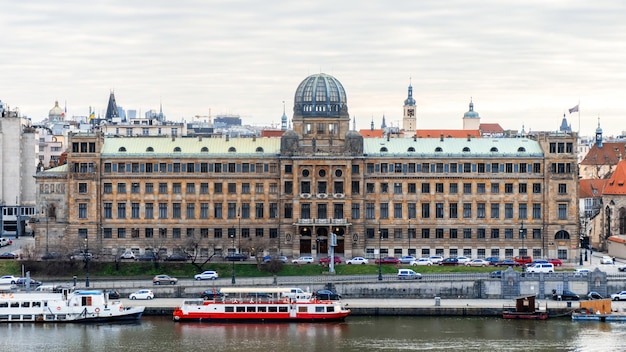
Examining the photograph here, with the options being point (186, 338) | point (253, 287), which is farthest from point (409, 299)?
point (186, 338)

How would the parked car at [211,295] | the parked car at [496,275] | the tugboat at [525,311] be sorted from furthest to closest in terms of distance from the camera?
the parked car at [496,275] < the parked car at [211,295] < the tugboat at [525,311]

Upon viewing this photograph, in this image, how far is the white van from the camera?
7441 inches

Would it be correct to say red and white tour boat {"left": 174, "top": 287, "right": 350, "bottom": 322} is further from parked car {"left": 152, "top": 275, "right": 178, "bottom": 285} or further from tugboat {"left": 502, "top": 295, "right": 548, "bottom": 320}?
tugboat {"left": 502, "top": 295, "right": 548, "bottom": 320}

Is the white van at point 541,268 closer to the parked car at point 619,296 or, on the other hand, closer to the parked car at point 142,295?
the parked car at point 619,296

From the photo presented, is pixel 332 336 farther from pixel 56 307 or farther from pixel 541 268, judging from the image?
pixel 541 268

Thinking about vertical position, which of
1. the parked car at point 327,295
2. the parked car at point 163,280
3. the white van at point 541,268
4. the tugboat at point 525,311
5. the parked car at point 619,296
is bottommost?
the tugboat at point 525,311

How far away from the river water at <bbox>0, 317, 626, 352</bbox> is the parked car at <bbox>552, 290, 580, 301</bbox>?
9.06 metres

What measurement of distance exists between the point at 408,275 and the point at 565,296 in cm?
1646

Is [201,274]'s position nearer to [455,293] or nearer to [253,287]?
[253,287]

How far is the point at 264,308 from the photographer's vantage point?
174 metres

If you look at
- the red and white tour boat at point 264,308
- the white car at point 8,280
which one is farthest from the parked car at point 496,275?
the white car at point 8,280

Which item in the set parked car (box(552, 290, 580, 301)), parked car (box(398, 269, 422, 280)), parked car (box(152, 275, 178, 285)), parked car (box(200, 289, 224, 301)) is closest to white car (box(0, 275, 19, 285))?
parked car (box(152, 275, 178, 285))

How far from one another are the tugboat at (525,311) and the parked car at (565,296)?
6823mm

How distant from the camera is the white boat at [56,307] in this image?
173m
